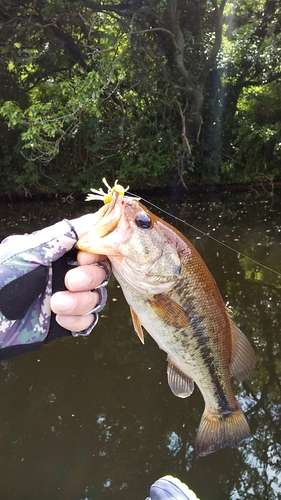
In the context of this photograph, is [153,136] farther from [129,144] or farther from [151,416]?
[151,416]

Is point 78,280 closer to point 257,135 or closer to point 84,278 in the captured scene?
point 84,278

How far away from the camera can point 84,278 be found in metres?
1.53

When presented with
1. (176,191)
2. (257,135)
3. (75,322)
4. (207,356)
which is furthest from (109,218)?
(257,135)

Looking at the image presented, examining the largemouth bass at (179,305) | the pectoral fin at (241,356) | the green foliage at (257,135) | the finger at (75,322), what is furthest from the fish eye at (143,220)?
the green foliage at (257,135)

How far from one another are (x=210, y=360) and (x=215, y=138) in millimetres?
11690

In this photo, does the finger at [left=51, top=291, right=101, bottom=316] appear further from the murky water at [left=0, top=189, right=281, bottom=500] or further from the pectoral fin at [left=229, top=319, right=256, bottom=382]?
the murky water at [left=0, top=189, right=281, bottom=500]

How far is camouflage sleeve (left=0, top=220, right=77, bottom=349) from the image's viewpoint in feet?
5.19

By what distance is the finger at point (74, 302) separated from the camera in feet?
5.03

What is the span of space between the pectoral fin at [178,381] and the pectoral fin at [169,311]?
0.31m

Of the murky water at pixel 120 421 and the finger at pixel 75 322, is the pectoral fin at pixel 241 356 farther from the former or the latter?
the murky water at pixel 120 421

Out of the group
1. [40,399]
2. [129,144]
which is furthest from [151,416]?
[129,144]

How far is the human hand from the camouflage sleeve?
0.08 metres

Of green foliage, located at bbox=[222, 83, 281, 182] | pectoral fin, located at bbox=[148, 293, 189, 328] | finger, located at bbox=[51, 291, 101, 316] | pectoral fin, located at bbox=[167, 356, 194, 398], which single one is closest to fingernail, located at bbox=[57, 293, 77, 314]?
finger, located at bbox=[51, 291, 101, 316]

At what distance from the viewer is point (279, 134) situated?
41.0 ft
